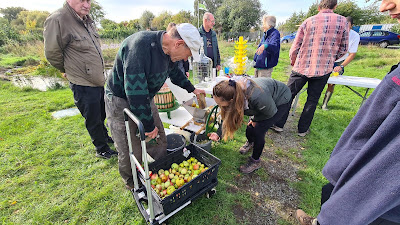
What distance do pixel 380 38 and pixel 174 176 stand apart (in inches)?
869

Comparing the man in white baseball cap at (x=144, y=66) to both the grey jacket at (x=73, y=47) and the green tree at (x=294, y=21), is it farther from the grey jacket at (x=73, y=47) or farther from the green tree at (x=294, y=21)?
the green tree at (x=294, y=21)

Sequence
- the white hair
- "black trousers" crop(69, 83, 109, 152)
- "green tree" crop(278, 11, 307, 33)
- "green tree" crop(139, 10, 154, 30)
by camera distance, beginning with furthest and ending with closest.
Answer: "green tree" crop(139, 10, 154, 30), "green tree" crop(278, 11, 307, 33), the white hair, "black trousers" crop(69, 83, 109, 152)

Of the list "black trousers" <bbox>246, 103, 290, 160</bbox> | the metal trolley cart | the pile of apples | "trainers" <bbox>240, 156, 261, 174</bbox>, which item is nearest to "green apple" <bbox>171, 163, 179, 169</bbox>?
the pile of apples

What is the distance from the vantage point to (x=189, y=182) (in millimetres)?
2070

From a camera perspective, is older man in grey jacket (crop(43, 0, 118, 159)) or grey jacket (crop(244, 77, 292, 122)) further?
older man in grey jacket (crop(43, 0, 118, 159))

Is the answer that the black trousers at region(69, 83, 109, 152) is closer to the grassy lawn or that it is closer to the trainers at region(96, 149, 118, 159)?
the trainers at region(96, 149, 118, 159)

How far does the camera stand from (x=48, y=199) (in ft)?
8.38

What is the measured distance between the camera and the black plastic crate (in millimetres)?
1993

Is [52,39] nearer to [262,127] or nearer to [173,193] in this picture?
[173,193]

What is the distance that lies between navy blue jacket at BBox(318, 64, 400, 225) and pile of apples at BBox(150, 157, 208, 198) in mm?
→ 1597

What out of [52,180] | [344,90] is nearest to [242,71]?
[52,180]

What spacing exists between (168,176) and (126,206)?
695 mm

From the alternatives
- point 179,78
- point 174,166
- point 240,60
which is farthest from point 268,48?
point 174,166

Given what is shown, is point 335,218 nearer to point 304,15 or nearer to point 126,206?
point 126,206
